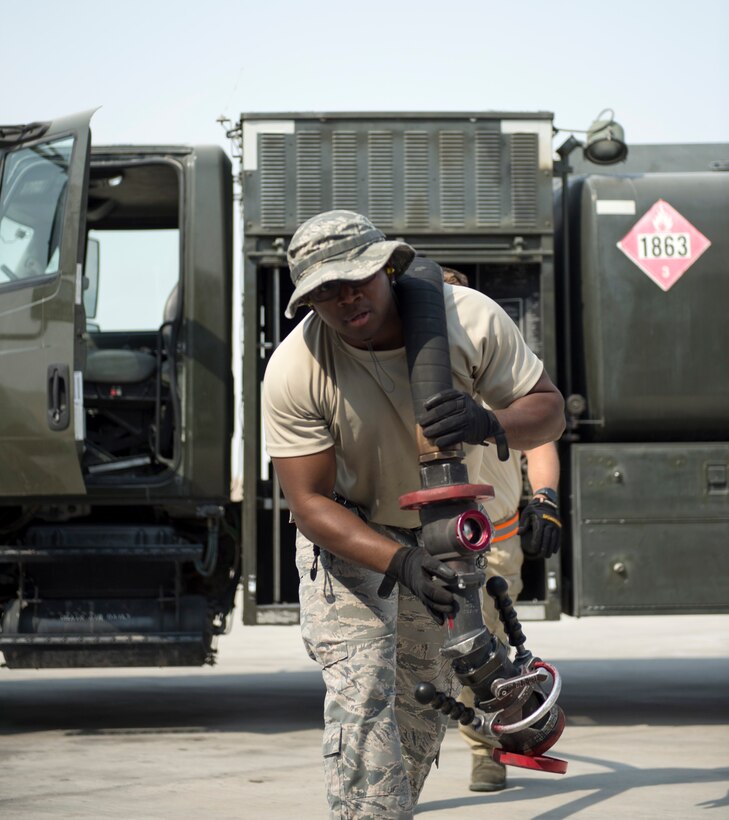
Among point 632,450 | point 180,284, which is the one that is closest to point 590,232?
point 632,450

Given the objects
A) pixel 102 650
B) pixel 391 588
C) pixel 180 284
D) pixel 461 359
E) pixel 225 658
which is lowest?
pixel 225 658

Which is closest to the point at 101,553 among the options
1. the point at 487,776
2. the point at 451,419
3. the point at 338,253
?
the point at 487,776

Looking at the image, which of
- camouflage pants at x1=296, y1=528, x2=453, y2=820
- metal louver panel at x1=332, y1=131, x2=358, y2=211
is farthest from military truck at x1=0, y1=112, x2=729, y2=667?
camouflage pants at x1=296, y1=528, x2=453, y2=820

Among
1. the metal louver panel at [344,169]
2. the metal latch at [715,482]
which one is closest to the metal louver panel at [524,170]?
the metal louver panel at [344,169]

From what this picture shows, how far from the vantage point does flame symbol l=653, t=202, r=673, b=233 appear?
735 cm

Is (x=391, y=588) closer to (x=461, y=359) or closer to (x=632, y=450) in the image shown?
(x=461, y=359)

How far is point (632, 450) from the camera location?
7.25m

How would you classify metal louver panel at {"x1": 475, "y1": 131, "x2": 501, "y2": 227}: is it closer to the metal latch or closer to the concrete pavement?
the metal latch

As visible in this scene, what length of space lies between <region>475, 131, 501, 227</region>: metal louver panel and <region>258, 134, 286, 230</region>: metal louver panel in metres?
1.11

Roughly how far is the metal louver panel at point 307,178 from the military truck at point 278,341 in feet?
0.04

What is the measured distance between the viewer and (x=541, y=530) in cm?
471

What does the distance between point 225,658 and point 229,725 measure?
4475 millimetres

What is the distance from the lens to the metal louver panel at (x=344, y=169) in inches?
293

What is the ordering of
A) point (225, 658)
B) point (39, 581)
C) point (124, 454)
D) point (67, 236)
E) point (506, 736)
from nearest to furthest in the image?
point (506, 736) → point (67, 236) → point (39, 581) → point (124, 454) → point (225, 658)
